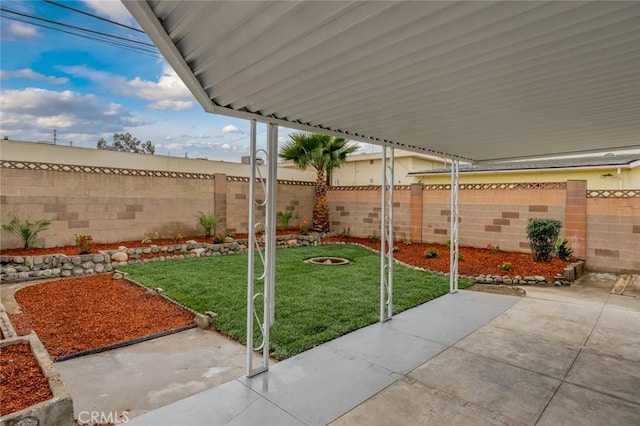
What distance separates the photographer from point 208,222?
425 inches

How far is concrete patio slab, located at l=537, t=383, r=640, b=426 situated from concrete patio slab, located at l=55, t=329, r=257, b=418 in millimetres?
2667

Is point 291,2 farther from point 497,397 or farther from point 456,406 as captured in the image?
point 497,397

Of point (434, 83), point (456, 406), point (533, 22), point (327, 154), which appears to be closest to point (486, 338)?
point (456, 406)

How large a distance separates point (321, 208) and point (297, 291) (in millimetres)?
7078

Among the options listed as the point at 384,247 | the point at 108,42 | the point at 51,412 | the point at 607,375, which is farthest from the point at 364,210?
the point at 51,412

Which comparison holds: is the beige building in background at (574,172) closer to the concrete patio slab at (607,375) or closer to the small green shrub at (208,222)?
the concrete patio slab at (607,375)

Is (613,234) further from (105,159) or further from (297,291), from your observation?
(105,159)

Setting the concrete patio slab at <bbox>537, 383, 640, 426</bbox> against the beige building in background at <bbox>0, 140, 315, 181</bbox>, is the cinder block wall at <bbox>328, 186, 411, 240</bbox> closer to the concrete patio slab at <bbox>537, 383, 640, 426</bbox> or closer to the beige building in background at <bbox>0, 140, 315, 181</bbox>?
the beige building in background at <bbox>0, 140, 315, 181</bbox>

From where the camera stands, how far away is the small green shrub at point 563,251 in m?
7.97

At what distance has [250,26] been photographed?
1793 millimetres

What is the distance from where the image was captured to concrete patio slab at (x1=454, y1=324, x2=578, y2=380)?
3.42 meters

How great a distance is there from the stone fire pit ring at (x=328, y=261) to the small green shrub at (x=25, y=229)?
631 centimetres

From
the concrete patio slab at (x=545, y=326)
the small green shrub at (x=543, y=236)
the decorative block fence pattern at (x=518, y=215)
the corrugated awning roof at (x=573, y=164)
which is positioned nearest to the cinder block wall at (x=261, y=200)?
the decorative block fence pattern at (x=518, y=215)

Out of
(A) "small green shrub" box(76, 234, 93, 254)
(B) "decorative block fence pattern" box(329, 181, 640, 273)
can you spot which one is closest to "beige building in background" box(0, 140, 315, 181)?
(A) "small green shrub" box(76, 234, 93, 254)
